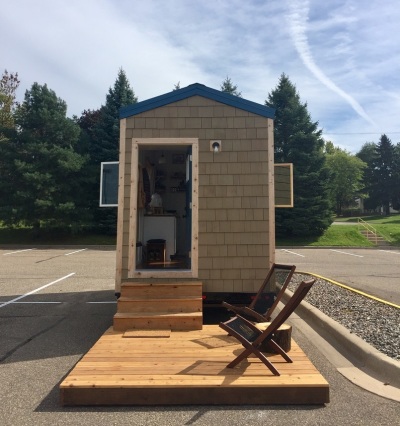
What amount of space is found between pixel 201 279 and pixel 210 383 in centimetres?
217

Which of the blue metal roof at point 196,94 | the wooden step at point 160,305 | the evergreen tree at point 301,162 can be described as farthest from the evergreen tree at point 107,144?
the wooden step at point 160,305

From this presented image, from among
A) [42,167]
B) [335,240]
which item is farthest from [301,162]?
[42,167]

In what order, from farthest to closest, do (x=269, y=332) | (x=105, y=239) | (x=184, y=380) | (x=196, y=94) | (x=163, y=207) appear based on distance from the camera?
(x=105, y=239) < (x=163, y=207) < (x=196, y=94) < (x=269, y=332) < (x=184, y=380)

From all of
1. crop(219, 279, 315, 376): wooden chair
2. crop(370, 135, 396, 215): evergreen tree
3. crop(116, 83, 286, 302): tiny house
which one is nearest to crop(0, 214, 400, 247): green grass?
crop(116, 83, 286, 302): tiny house

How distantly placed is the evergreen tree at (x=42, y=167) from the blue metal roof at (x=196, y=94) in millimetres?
17994

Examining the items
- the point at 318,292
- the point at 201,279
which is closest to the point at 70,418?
the point at 201,279

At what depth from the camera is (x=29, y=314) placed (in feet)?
19.3

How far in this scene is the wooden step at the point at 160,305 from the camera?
451 cm

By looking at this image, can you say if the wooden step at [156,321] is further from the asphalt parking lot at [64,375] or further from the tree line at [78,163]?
the tree line at [78,163]

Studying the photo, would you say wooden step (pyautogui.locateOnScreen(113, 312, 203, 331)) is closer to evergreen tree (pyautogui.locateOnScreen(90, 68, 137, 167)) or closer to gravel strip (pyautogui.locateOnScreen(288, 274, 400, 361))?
gravel strip (pyautogui.locateOnScreen(288, 274, 400, 361))

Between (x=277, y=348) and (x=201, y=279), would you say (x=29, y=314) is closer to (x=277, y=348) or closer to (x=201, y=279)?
(x=201, y=279)

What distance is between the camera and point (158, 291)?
4734 mm

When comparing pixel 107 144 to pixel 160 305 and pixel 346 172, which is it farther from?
pixel 346 172

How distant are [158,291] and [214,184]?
5.73 feet
